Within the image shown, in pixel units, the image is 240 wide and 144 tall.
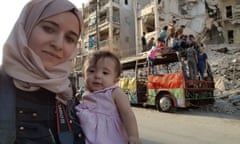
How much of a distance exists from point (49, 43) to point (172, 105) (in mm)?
9726

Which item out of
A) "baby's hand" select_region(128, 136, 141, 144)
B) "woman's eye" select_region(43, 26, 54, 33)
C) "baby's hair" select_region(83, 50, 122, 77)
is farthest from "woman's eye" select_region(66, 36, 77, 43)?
"baby's hand" select_region(128, 136, 141, 144)

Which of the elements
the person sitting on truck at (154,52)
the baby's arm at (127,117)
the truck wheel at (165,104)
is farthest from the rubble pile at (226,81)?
the baby's arm at (127,117)

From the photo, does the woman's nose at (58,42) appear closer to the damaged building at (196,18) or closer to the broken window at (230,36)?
the damaged building at (196,18)

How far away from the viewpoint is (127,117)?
6.52 ft

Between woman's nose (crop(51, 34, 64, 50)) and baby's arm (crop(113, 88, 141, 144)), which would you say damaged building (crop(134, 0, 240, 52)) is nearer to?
baby's arm (crop(113, 88, 141, 144))

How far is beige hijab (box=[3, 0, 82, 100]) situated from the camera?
1.48 m

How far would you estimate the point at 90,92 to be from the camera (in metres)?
2.24

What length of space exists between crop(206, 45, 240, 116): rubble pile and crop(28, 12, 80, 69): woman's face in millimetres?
10153

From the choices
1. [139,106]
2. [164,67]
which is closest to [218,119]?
[164,67]

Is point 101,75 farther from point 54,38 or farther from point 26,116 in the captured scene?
Answer: point 26,116

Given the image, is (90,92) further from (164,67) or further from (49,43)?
(164,67)

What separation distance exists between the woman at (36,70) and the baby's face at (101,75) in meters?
0.52

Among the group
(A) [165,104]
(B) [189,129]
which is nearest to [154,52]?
(A) [165,104]

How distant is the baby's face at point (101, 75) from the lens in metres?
2.21
